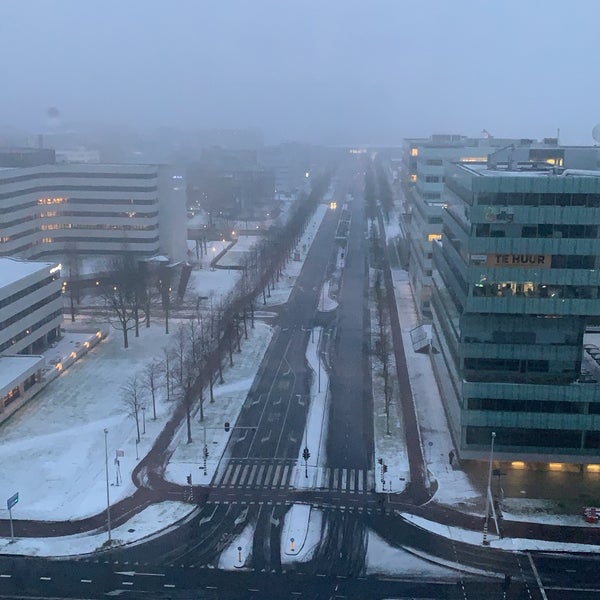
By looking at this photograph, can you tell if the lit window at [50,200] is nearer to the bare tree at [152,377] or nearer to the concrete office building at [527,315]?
the bare tree at [152,377]

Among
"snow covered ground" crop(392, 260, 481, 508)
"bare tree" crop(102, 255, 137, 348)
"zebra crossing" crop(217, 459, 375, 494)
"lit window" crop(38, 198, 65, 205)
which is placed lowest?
"zebra crossing" crop(217, 459, 375, 494)

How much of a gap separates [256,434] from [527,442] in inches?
715

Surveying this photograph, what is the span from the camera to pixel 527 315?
42.1 meters

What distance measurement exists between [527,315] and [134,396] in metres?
27.3

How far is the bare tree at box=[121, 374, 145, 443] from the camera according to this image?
49.5 metres

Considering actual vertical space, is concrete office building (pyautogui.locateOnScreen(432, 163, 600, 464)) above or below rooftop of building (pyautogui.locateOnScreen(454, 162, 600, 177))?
below

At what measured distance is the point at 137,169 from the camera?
97.2 m

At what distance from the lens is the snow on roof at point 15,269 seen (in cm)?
5947

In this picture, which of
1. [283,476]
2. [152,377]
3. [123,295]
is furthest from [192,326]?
[283,476]

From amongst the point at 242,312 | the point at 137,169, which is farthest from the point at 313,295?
the point at 137,169

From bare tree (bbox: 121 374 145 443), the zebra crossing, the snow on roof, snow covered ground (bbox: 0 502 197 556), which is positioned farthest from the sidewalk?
the snow on roof

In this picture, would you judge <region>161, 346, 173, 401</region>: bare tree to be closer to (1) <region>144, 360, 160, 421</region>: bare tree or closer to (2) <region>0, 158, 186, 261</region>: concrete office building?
(1) <region>144, 360, 160, 421</region>: bare tree

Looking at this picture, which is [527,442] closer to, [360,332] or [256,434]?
[256,434]

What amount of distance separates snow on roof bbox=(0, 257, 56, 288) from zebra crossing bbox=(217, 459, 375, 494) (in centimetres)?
2731
